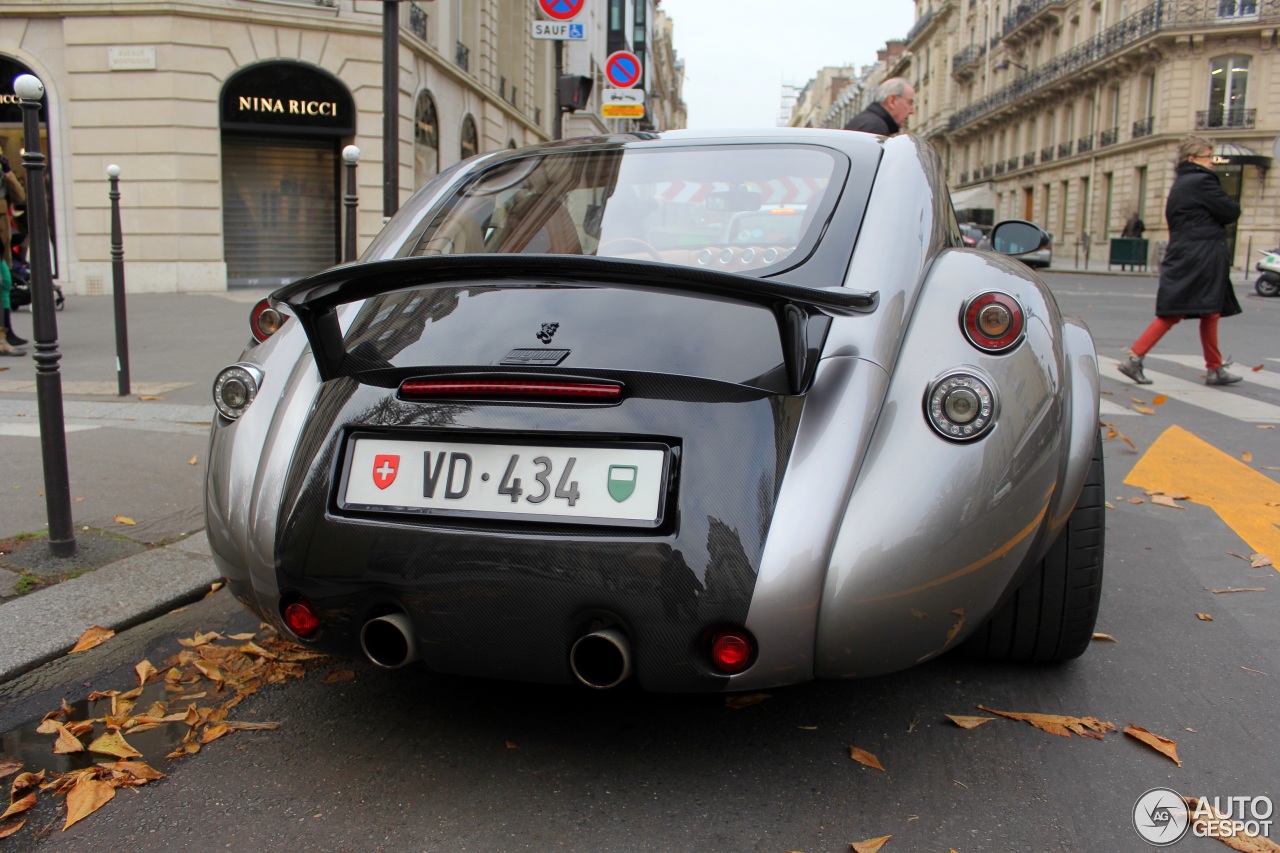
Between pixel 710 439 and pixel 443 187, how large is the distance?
4.64 ft

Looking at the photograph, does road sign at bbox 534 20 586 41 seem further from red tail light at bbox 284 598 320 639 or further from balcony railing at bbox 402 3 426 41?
balcony railing at bbox 402 3 426 41

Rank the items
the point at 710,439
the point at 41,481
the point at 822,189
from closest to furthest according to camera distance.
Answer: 1. the point at 710,439
2. the point at 822,189
3. the point at 41,481

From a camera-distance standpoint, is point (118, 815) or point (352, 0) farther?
point (352, 0)

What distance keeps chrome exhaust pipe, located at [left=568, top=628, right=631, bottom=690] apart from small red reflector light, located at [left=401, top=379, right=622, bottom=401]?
43cm

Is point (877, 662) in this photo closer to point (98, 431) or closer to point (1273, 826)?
point (1273, 826)

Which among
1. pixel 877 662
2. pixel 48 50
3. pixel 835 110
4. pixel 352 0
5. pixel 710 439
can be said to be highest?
pixel 835 110

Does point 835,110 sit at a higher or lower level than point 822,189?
higher

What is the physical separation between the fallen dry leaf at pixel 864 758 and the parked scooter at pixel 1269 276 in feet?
81.1

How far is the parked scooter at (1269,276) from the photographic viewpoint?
23.0 meters

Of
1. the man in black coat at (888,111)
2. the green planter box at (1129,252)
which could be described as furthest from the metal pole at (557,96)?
the green planter box at (1129,252)

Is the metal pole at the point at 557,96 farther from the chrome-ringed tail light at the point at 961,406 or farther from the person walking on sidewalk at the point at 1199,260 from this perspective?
the chrome-ringed tail light at the point at 961,406

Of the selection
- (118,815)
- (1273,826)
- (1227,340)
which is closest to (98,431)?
(118,815)

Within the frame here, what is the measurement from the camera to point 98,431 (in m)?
5.65
